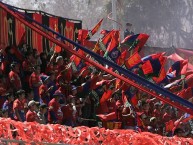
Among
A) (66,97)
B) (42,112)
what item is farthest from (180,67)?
(42,112)

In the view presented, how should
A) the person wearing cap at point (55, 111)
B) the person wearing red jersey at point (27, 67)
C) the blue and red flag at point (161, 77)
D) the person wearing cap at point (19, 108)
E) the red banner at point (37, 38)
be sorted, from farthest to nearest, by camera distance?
the blue and red flag at point (161, 77)
the red banner at point (37, 38)
the person wearing red jersey at point (27, 67)
the person wearing cap at point (55, 111)
the person wearing cap at point (19, 108)

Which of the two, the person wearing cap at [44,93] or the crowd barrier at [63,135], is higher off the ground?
the crowd barrier at [63,135]

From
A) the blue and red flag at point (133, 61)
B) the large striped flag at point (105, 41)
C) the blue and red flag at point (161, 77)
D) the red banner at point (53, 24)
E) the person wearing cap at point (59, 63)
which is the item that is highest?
the red banner at point (53, 24)

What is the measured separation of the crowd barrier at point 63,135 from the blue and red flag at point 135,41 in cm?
889

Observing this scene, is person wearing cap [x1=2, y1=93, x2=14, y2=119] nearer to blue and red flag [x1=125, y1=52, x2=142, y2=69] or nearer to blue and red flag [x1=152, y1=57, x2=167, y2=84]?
blue and red flag [x1=125, y1=52, x2=142, y2=69]

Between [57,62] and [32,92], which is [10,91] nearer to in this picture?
[32,92]

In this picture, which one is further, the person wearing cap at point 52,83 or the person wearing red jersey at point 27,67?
the person wearing red jersey at point 27,67

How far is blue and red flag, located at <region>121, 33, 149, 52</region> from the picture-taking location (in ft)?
54.0

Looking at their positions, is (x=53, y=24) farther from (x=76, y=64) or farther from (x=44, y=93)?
(x=44, y=93)

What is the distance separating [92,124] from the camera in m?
13.3

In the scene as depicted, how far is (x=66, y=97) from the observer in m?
12.5

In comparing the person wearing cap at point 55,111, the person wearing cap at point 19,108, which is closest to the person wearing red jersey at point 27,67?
the person wearing cap at point 55,111

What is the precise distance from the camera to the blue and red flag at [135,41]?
648 inches

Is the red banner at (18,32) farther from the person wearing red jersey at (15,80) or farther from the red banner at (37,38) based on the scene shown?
the person wearing red jersey at (15,80)
